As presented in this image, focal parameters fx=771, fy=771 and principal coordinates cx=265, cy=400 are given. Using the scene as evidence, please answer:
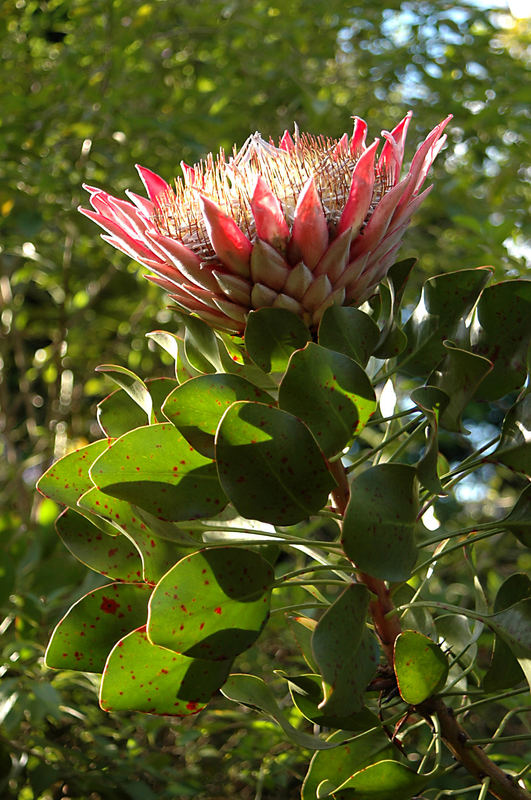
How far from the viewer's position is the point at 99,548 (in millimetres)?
686

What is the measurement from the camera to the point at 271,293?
60 centimetres

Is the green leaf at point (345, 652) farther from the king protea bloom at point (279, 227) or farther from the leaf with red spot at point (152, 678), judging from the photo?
the king protea bloom at point (279, 227)

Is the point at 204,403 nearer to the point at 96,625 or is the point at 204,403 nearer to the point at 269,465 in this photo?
the point at 269,465

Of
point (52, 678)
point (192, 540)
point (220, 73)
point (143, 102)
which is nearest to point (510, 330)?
point (192, 540)

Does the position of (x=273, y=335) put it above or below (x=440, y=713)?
above

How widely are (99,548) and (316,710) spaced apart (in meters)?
0.24

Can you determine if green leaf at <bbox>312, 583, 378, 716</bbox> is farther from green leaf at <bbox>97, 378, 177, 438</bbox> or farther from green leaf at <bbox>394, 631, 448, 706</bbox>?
green leaf at <bbox>97, 378, 177, 438</bbox>

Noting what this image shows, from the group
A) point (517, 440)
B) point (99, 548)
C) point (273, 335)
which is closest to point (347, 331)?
point (273, 335)

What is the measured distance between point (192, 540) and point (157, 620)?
89 mm

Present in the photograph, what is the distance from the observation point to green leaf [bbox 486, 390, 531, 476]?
0.62 meters

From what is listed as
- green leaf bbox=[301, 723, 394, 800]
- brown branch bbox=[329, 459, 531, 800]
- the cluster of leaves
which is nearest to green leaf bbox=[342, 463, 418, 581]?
the cluster of leaves

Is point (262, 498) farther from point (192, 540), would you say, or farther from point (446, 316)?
point (446, 316)

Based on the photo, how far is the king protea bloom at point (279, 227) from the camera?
1.91 ft

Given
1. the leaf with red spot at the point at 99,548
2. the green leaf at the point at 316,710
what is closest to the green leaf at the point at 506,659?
the green leaf at the point at 316,710
